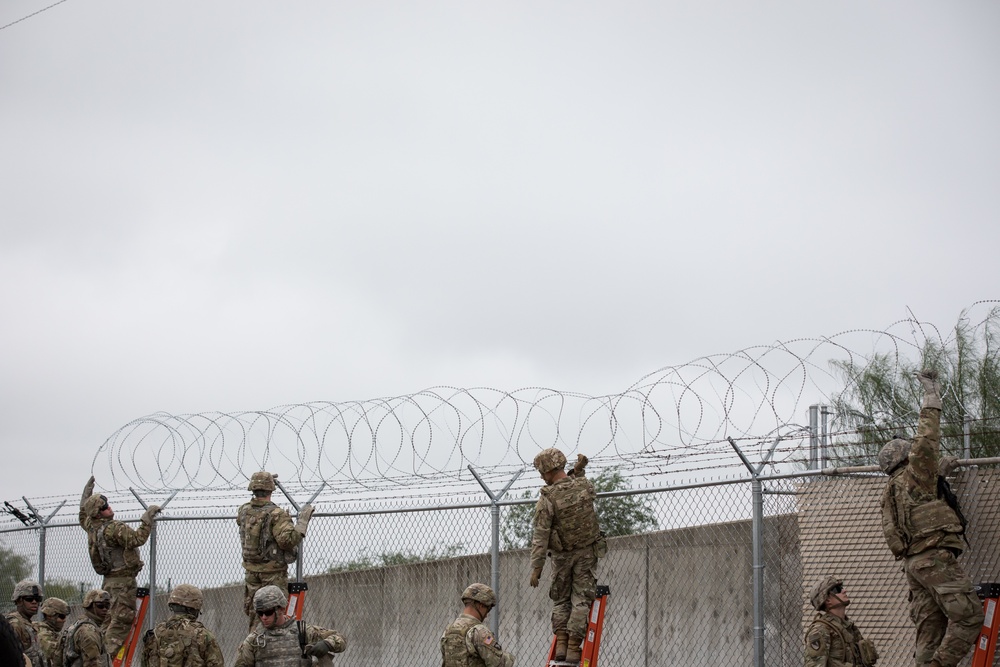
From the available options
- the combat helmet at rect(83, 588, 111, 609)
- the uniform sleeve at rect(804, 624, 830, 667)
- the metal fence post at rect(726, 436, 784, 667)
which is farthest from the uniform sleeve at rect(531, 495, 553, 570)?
the combat helmet at rect(83, 588, 111, 609)

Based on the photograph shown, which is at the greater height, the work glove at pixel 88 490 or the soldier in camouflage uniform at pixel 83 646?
the work glove at pixel 88 490

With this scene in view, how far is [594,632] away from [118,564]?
5.33 m

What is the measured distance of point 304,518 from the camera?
1084 centimetres

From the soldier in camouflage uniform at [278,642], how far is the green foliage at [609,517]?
252 centimetres

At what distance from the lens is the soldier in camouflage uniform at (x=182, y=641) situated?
931 cm

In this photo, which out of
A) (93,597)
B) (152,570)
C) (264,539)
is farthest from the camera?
(152,570)

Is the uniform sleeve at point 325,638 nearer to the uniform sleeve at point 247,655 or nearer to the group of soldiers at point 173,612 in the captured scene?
the group of soldiers at point 173,612

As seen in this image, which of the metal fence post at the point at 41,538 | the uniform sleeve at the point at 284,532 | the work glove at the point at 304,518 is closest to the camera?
the uniform sleeve at the point at 284,532

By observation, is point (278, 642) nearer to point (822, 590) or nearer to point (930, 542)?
point (822, 590)

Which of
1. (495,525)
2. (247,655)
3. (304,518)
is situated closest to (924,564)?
(495,525)

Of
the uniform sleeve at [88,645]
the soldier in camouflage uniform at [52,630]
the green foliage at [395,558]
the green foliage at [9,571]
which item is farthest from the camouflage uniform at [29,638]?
the green foliage at [9,571]

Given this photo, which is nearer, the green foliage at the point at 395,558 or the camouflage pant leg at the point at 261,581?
the camouflage pant leg at the point at 261,581

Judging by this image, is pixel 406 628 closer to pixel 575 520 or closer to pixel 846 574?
pixel 575 520

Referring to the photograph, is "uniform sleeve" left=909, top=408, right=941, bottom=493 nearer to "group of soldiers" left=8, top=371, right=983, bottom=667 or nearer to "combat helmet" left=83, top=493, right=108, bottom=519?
"group of soldiers" left=8, top=371, right=983, bottom=667
